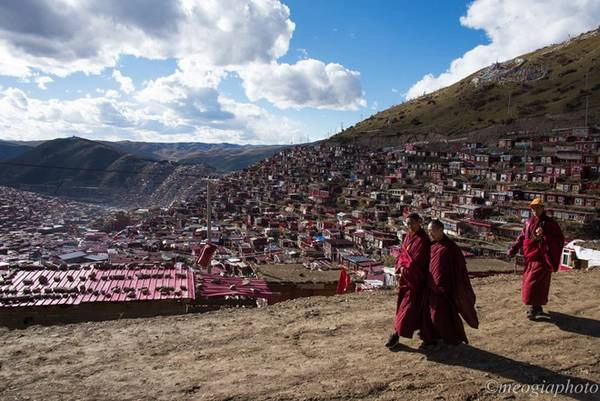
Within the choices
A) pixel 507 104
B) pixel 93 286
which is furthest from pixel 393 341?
pixel 507 104

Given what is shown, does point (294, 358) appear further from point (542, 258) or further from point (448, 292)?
point (542, 258)

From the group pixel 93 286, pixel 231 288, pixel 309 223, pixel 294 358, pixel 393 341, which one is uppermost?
pixel 393 341

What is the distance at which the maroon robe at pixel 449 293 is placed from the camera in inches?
149

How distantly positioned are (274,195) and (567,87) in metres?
47.0

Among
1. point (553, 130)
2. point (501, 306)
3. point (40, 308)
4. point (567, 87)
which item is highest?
point (567, 87)

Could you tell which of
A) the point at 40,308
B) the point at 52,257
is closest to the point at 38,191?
the point at 52,257

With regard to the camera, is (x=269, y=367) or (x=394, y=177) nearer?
(x=269, y=367)

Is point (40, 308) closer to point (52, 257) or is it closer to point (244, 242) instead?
point (52, 257)

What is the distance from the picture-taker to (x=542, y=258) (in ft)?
15.6

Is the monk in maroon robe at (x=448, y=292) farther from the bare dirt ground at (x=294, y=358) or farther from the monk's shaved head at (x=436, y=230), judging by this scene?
the bare dirt ground at (x=294, y=358)

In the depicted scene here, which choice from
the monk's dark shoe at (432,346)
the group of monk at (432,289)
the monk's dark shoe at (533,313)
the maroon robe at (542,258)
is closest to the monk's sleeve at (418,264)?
the group of monk at (432,289)

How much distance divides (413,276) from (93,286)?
5748 millimetres

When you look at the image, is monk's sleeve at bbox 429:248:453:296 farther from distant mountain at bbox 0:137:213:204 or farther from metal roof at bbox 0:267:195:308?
distant mountain at bbox 0:137:213:204

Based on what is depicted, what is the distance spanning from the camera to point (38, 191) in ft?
322
